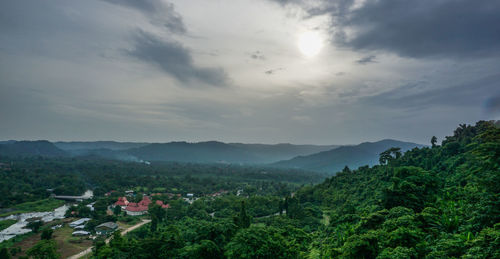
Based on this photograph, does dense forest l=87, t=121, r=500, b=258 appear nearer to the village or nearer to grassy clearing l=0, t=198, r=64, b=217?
the village

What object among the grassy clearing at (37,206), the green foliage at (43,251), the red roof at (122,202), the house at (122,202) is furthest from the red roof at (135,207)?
the green foliage at (43,251)

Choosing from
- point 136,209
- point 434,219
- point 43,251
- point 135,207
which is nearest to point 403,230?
point 434,219

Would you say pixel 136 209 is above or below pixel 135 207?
below

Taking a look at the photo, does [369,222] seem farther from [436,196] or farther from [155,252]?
[155,252]

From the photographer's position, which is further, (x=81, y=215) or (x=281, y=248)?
(x=81, y=215)

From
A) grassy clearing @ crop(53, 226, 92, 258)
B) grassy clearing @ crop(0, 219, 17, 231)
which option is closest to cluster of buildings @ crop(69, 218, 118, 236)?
grassy clearing @ crop(53, 226, 92, 258)

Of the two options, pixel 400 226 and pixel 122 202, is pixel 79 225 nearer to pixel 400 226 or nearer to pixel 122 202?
pixel 122 202

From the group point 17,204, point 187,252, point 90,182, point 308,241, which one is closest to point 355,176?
point 308,241
